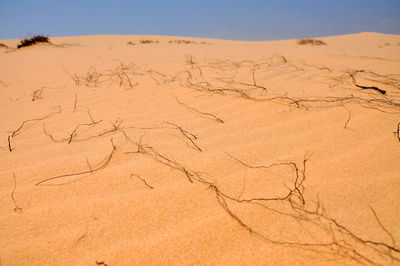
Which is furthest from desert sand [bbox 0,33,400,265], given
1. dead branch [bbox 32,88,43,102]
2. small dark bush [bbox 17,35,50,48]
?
small dark bush [bbox 17,35,50,48]

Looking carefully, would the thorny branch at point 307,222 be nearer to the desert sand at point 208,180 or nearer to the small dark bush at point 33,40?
the desert sand at point 208,180

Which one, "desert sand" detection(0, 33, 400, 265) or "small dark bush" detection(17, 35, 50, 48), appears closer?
"desert sand" detection(0, 33, 400, 265)

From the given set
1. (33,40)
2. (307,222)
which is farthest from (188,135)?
(33,40)

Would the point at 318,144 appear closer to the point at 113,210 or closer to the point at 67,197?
the point at 113,210

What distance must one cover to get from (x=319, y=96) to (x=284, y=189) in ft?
4.41

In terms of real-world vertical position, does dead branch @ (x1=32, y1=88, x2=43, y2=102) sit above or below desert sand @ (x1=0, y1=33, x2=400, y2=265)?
above

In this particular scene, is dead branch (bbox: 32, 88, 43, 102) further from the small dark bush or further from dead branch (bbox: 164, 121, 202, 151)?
the small dark bush

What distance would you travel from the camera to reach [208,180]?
129 cm

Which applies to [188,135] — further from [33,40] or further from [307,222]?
[33,40]

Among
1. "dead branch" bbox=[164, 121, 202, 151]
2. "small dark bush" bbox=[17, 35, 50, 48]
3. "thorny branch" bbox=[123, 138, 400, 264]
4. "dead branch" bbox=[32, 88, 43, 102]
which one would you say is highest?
"small dark bush" bbox=[17, 35, 50, 48]

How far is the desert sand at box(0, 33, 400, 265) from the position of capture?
0.95 metres

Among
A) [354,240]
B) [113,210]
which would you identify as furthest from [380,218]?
[113,210]

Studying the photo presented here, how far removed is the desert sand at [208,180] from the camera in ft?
3.10

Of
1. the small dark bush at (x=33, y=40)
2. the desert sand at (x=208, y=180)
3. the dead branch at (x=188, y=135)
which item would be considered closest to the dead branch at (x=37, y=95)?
the desert sand at (x=208, y=180)
